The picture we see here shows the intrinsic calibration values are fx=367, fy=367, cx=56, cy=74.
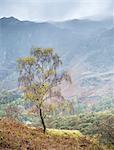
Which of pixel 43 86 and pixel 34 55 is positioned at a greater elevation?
pixel 34 55

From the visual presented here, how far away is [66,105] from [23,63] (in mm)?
4873

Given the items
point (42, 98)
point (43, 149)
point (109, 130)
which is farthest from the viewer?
point (109, 130)

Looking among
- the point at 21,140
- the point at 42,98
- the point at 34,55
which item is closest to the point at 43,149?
the point at 21,140

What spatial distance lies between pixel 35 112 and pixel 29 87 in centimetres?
229

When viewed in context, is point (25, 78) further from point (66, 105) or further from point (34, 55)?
point (66, 105)

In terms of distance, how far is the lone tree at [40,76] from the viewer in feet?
94.6

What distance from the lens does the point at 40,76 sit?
30344 mm

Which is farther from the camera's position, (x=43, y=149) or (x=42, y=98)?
(x=42, y=98)

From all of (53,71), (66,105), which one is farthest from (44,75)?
(66,105)

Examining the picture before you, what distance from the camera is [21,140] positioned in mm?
17141

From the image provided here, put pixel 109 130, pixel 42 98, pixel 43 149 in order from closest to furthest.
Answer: pixel 43 149, pixel 42 98, pixel 109 130

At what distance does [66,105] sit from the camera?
2988 centimetres

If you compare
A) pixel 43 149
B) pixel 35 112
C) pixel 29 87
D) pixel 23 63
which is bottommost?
pixel 43 149

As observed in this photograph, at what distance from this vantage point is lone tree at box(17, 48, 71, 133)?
1135 inches
